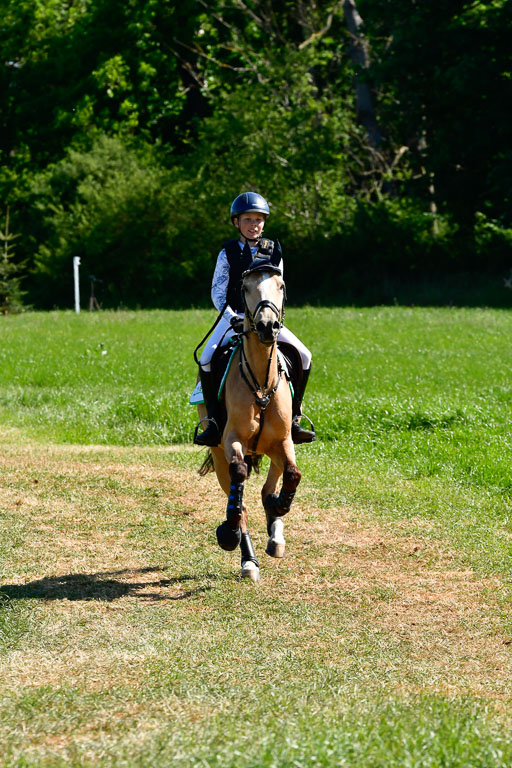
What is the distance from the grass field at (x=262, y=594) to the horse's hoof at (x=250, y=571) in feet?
0.61

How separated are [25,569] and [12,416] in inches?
345

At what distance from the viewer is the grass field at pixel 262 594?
475 centimetres

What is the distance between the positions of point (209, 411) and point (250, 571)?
4.56 ft

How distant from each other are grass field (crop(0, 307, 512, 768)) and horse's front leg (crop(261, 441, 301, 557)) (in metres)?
0.40

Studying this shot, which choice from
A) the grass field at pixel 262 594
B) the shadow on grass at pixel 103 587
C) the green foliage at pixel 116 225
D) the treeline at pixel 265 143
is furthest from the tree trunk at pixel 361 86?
the shadow on grass at pixel 103 587

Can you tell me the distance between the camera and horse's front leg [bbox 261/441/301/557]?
7.39m

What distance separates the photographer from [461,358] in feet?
70.0

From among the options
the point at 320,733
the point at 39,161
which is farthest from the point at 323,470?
the point at 39,161

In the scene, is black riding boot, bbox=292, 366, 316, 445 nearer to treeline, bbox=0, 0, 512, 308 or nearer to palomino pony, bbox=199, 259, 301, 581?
palomino pony, bbox=199, 259, 301, 581

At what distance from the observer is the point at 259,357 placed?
23.6 feet

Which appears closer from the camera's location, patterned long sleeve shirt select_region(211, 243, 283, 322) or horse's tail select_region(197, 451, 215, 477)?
patterned long sleeve shirt select_region(211, 243, 283, 322)

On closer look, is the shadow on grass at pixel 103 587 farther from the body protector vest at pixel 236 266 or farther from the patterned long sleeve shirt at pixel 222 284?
the body protector vest at pixel 236 266

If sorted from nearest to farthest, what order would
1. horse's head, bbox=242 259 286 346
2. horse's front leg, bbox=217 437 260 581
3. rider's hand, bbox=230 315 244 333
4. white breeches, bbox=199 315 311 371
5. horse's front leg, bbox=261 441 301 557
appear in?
horse's head, bbox=242 259 286 346, horse's front leg, bbox=217 437 260 581, rider's hand, bbox=230 315 244 333, horse's front leg, bbox=261 441 301 557, white breeches, bbox=199 315 311 371

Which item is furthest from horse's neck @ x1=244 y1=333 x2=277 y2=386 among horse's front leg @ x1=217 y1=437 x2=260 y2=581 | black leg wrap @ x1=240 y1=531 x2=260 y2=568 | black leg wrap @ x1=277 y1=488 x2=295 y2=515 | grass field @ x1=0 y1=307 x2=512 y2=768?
grass field @ x1=0 y1=307 x2=512 y2=768
